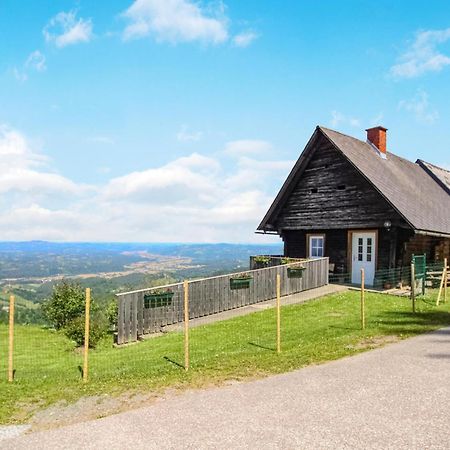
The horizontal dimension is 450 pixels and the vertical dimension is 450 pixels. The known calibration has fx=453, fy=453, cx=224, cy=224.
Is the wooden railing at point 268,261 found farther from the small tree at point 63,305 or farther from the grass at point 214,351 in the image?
the small tree at point 63,305

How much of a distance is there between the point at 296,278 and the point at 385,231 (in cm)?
555

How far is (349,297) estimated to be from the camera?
63.7ft

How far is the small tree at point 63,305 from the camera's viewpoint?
22.5 m

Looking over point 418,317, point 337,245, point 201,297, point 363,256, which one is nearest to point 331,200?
point 337,245

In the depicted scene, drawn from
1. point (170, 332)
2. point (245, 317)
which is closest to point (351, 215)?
point (245, 317)

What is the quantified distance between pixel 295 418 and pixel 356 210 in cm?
1805

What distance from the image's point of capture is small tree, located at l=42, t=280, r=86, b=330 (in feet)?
73.8

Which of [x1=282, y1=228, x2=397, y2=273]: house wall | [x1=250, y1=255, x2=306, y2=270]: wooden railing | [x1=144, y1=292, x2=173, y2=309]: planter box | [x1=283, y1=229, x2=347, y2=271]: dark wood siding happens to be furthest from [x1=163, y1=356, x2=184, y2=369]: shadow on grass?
Answer: [x1=283, y1=229, x2=347, y2=271]: dark wood siding

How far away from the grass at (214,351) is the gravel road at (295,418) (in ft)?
3.58

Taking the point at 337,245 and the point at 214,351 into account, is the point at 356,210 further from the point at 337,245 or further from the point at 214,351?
the point at 214,351

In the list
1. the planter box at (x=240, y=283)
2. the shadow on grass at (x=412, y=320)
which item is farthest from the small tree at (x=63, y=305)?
the shadow on grass at (x=412, y=320)

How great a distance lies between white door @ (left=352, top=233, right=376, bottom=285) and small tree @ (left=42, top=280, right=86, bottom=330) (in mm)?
14196

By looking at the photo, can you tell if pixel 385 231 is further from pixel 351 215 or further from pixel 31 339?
pixel 31 339

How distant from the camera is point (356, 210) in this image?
23.5m
